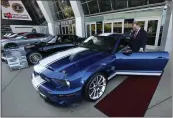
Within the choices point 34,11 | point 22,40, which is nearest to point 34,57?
point 22,40

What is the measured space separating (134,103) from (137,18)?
285 inches

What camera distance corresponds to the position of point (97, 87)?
2389 millimetres

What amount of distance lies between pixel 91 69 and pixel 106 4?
30.8ft

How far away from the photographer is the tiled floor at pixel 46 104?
211 cm

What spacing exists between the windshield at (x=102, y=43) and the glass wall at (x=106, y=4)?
615 cm

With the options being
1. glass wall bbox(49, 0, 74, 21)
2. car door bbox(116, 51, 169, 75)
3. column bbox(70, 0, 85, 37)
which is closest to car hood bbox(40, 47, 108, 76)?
car door bbox(116, 51, 169, 75)

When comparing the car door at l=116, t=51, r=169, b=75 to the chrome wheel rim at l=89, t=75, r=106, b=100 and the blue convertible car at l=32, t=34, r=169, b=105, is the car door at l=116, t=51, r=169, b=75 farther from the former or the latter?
the chrome wheel rim at l=89, t=75, r=106, b=100

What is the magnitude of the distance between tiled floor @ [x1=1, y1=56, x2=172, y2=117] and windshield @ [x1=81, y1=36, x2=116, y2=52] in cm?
94

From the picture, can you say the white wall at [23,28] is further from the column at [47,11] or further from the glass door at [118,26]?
the glass door at [118,26]

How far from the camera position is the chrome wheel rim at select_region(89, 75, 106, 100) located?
7.44 feet

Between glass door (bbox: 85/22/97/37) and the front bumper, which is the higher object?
glass door (bbox: 85/22/97/37)

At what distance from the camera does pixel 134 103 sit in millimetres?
2238

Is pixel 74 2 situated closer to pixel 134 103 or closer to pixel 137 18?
pixel 137 18

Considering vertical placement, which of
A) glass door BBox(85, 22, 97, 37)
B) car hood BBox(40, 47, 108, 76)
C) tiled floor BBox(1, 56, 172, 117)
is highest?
glass door BBox(85, 22, 97, 37)
